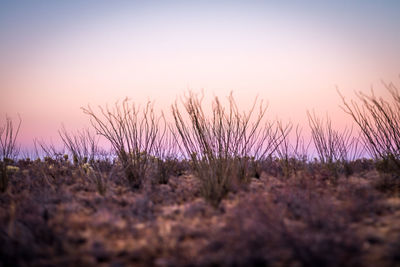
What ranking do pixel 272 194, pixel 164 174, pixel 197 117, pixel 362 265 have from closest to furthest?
pixel 362 265, pixel 272 194, pixel 197 117, pixel 164 174

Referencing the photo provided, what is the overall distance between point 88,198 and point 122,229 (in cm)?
132

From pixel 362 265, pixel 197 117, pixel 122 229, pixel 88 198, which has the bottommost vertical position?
pixel 362 265

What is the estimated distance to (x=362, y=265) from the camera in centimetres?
214

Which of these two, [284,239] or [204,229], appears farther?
[204,229]

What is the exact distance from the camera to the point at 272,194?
3.83 metres

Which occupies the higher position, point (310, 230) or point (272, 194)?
point (272, 194)

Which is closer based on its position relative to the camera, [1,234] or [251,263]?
[251,263]

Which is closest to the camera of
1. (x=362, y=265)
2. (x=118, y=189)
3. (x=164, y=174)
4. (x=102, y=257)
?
(x=362, y=265)

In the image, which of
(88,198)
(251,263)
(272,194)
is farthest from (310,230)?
(88,198)

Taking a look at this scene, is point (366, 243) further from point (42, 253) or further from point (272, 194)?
point (42, 253)

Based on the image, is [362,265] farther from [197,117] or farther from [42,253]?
[197,117]

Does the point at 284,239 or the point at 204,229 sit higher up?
the point at 204,229

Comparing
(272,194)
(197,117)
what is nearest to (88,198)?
(197,117)

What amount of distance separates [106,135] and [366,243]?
4.38m
